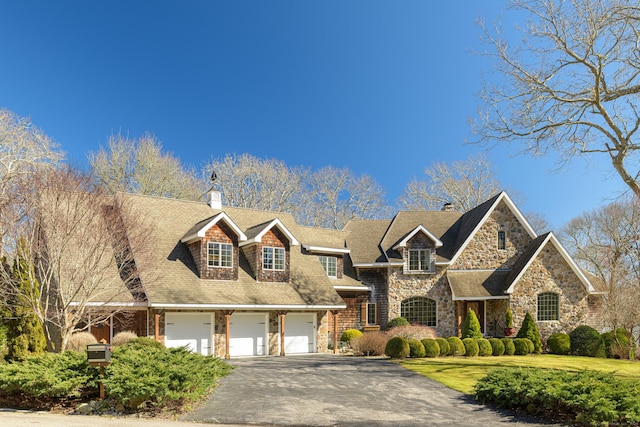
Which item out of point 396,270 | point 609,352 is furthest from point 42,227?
point 609,352

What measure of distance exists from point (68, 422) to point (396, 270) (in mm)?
20856

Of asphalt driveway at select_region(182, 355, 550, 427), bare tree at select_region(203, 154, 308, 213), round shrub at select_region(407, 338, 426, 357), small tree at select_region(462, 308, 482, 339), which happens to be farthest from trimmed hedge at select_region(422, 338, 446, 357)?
bare tree at select_region(203, 154, 308, 213)

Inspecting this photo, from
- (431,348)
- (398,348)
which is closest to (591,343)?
(431,348)

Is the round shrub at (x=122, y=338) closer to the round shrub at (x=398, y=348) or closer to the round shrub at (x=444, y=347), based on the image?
the round shrub at (x=398, y=348)

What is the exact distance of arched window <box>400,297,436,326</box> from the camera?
2881 centimetres

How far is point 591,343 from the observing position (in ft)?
83.0

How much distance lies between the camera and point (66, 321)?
632 inches

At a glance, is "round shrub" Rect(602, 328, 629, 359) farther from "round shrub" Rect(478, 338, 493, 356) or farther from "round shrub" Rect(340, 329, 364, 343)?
"round shrub" Rect(340, 329, 364, 343)

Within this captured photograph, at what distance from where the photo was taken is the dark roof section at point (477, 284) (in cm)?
2753

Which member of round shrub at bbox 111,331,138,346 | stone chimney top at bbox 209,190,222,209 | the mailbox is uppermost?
stone chimney top at bbox 209,190,222,209

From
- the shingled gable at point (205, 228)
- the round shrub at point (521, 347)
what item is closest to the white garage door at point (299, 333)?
the shingled gable at point (205, 228)

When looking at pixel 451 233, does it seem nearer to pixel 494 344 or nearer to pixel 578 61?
pixel 494 344

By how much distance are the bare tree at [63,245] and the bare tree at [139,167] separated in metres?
21.1

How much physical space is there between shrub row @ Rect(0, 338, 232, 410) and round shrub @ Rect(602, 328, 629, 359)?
20887 millimetres
